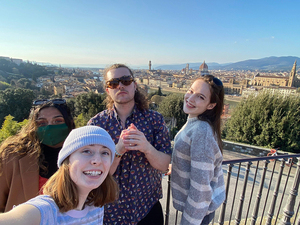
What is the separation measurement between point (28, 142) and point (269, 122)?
11.7 metres

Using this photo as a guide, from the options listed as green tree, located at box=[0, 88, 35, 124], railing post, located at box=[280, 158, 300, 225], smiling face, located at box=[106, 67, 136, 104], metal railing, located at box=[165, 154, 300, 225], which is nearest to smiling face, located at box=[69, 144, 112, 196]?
smiling face, located at box=[106, 67, 136, 104]

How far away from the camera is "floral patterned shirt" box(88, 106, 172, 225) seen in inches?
54.7

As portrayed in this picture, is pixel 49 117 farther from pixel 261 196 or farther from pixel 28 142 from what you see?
pixel 261 196

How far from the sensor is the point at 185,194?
4.47ft

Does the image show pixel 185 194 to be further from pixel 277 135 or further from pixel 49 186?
pixel 277 135

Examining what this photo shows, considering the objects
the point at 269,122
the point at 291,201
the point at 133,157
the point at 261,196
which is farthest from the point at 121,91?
the point at 269,122

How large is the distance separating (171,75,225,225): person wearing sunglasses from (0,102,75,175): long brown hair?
101cm

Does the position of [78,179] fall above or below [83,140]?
below

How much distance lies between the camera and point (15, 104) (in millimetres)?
22250

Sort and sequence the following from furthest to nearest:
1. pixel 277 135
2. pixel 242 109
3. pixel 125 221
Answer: pixel 242 109 < pixel 277 135 < pixel 125 221

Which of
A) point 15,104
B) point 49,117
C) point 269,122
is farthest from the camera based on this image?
point 15,104

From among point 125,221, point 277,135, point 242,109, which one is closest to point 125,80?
point 125,221

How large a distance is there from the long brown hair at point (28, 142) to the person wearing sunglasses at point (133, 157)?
302mm

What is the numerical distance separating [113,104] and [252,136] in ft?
37.5
